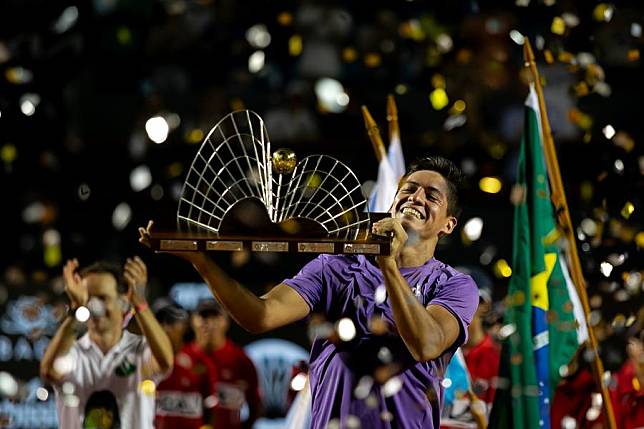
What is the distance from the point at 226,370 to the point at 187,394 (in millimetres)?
262

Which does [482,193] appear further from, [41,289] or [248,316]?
[248,316]

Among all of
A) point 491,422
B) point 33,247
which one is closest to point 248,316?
point 491,422

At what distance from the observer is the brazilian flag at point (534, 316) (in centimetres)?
443

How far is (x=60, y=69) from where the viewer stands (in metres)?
7.92

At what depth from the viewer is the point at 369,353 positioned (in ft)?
9.19

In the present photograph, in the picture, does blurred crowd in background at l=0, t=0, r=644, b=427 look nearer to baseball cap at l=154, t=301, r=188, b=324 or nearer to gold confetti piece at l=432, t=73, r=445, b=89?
gold confetti piece at l=432, t=73, r=445, b=89

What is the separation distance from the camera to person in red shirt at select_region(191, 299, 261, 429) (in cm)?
648

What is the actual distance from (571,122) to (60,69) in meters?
3.55

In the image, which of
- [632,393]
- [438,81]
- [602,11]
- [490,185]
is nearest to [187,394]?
[490,185]

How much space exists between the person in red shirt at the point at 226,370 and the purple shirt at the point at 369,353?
3.63 meters

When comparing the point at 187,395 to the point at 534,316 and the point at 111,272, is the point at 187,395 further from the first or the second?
the point at 534,316

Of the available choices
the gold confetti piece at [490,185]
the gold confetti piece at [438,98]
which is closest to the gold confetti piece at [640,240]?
the gold confetti piece at [490,185]

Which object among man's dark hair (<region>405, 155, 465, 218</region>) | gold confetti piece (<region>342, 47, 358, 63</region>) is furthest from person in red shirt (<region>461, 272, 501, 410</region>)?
man's dark hair (<region>405, 155, 465, 218</region>)

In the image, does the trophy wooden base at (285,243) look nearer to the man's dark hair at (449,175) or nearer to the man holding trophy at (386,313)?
the man holding trophy at (386,313)
